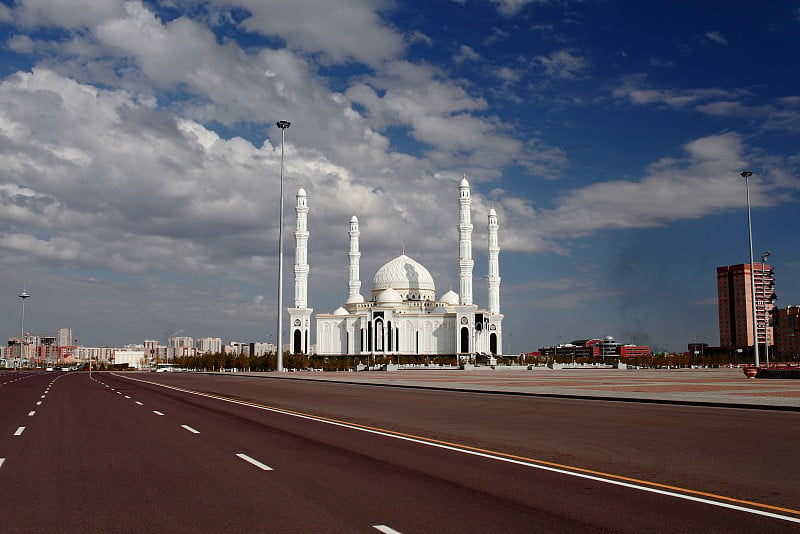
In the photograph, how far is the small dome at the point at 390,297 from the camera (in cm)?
12506

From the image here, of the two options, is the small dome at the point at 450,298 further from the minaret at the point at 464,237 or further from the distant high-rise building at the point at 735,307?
the distant high-rise building at the point at 735,307

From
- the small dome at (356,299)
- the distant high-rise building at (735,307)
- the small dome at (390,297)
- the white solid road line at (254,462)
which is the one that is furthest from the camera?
the distant high-rise building at (735,307)

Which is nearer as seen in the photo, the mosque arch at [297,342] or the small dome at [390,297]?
the mosque arch at [297,342]

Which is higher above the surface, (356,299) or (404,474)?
(356,299)

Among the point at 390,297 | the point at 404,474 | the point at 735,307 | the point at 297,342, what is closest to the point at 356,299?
the point at 390,297

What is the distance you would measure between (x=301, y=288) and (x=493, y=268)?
2909 cm

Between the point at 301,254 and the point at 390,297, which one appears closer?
the point at 301,254

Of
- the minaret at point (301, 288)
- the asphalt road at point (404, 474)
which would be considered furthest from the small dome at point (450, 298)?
the asphalt road at point (404, 474)

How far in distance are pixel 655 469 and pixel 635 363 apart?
323 ft

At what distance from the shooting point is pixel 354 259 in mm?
125188

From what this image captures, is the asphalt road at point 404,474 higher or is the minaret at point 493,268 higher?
the minaret at point 493,268

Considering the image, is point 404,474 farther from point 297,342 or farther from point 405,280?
point 405,280

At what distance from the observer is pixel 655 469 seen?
1081 cm

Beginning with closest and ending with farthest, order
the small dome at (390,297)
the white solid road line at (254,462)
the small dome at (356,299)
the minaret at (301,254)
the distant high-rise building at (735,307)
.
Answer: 1. the white solid road line at (254,462)
2. the minaret at (301,254)
3. the small dome at (390,297)
4. the small dome at (356,299)
5. the distant high-rise building at (735,307)
